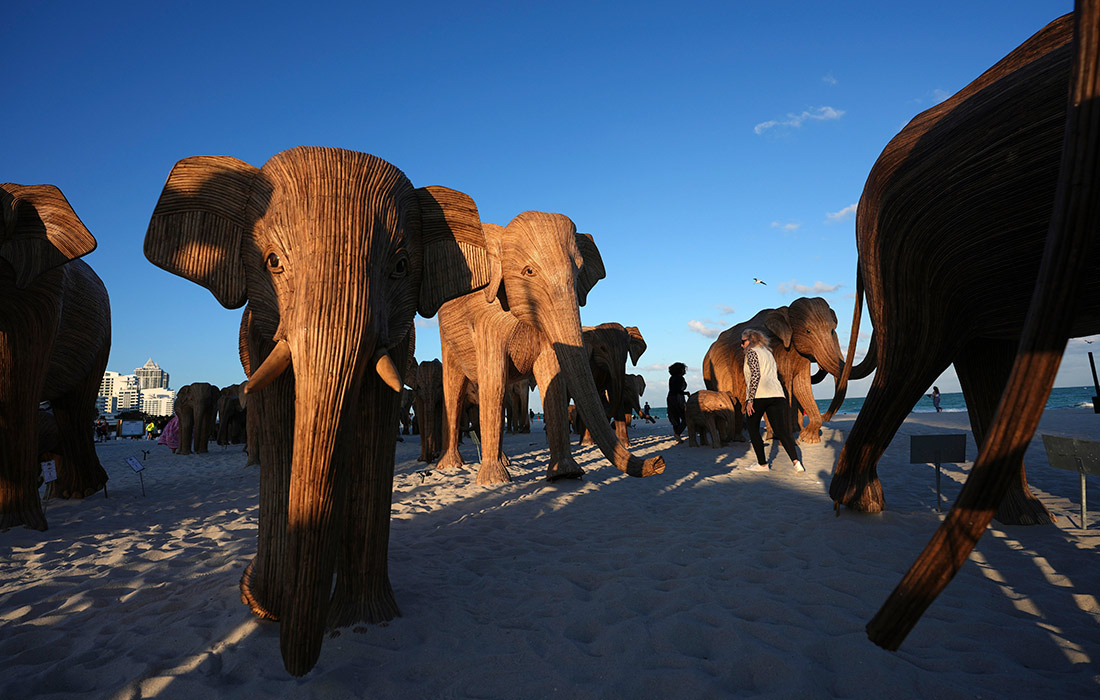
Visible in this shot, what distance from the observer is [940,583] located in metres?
1.04

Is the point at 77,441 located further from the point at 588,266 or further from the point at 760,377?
the point at 760,377

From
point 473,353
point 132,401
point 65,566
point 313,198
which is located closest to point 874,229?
point 313,198

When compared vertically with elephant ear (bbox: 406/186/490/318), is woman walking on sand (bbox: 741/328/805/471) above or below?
below

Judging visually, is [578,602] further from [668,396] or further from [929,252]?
[668,396]

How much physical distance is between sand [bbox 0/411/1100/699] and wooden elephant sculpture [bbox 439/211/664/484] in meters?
1.02

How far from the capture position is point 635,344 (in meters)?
13.9

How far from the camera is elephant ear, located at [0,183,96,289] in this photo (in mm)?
3691

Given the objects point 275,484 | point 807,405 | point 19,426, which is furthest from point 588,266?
point 807,405

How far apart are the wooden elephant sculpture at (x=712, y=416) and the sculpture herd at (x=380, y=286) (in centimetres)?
634

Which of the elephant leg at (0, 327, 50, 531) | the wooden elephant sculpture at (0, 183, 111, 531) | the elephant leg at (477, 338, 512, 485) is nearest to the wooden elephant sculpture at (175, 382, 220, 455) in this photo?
the wooden elephant sculpture at (0, 183, 111, 531)

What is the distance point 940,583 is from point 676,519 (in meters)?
3.51

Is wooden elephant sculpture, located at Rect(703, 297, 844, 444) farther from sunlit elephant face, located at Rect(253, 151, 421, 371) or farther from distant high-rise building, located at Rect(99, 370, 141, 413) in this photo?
distant high-rise building, located at Rect(99, 370, 141, 413)

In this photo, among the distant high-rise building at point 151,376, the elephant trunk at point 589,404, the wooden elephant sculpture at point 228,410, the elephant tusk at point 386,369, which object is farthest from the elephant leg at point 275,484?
the distant high-rise building at point 151,376

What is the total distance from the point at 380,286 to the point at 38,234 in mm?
3488
